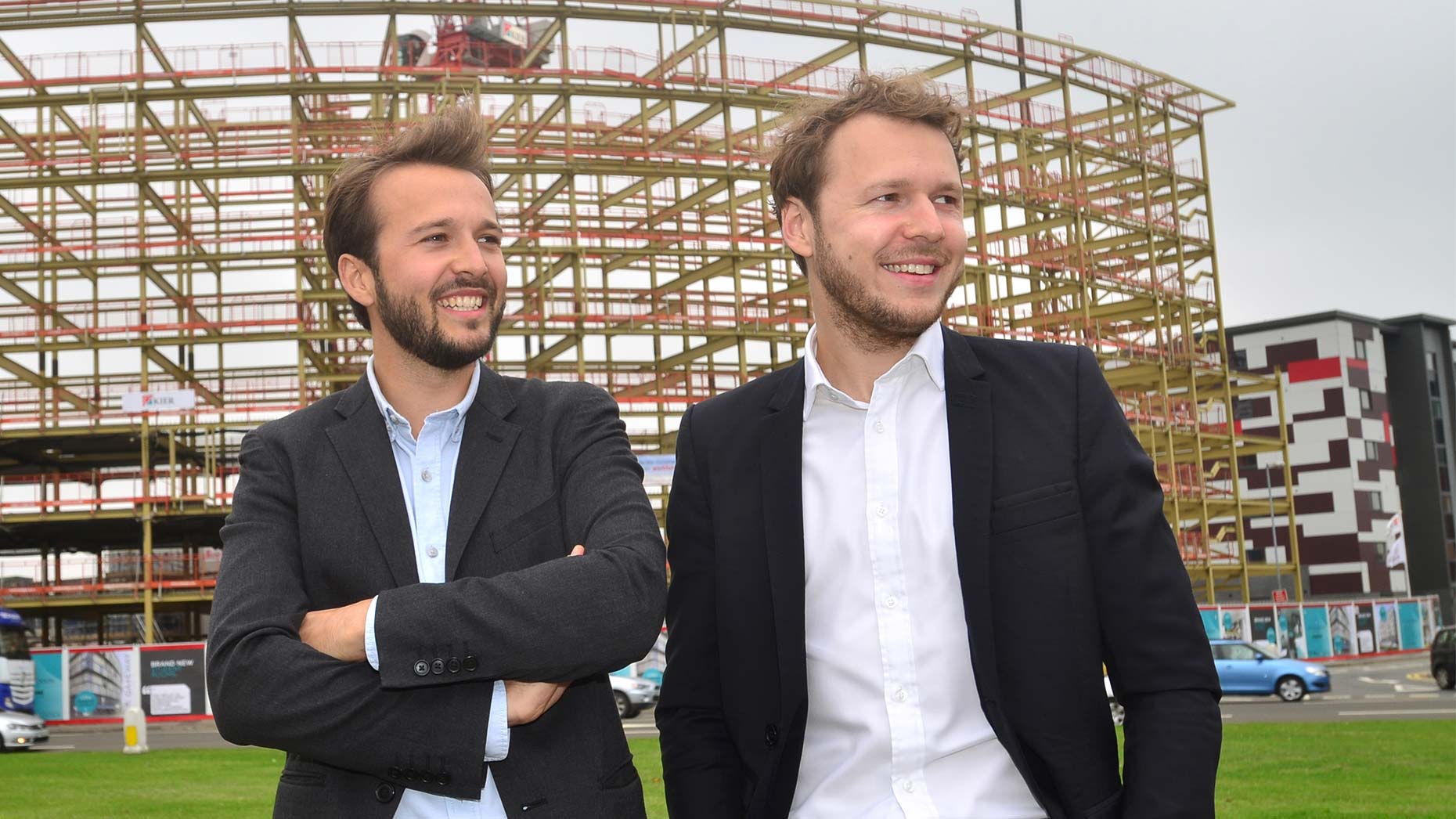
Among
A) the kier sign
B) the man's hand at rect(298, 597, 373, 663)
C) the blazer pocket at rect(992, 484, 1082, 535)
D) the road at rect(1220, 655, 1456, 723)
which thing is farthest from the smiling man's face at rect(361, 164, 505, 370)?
the kier sign

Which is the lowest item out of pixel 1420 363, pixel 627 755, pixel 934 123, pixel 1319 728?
pixel 1319 728

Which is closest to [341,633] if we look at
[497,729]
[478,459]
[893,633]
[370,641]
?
[370,641]

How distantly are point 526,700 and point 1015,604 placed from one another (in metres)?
0.83

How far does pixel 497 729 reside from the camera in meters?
2.15

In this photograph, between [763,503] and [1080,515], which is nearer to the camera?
[1080,515]

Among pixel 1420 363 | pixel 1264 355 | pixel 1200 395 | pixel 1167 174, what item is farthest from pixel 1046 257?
pixel 1420 363

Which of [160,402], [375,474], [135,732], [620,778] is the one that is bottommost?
[135,732]

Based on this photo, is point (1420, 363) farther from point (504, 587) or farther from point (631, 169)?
point (504, 587)

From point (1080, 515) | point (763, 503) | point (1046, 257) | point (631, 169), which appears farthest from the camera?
point (1046, 257)

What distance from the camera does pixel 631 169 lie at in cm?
3291

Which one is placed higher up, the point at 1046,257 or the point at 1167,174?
the point at 1167,174

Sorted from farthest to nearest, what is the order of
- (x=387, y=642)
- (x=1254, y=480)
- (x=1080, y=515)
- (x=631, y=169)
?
1. (x=1254, y=480)
2. (x=631, y=169)
3. (x=1080, y=515)
4. (x=387, y=642)

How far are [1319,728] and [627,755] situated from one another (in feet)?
49.7

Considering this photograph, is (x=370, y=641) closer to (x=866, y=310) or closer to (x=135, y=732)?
(x=866, y=310)
